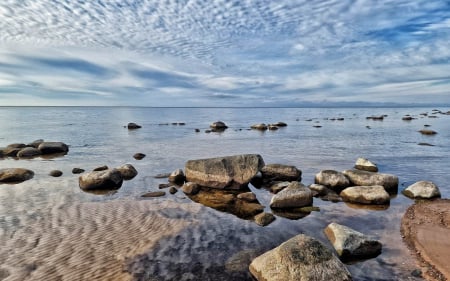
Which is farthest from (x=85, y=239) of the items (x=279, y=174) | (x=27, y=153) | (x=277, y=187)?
(x=27, y=153)

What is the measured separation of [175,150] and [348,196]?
20558 millimetres

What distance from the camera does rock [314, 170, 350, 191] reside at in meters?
16.5

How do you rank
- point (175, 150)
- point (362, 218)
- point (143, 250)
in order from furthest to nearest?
1. point (175, 150)
2. point (362, 218)
3. point (143, 250)

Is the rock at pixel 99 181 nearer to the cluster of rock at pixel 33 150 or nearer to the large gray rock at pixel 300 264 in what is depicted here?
the large gray rock at pixel 300 264

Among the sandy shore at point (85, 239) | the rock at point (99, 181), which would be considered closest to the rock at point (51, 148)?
the rock at point (99, 181)

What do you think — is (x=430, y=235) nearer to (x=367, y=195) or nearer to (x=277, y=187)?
(x=367, y=195)

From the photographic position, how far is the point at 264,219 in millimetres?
12359

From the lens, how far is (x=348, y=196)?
585 inches

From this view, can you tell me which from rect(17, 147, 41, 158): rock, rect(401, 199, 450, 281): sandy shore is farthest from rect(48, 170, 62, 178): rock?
rect(401, 199, 450, 281): sandy shore

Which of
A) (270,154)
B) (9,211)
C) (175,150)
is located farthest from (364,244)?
(175,150)

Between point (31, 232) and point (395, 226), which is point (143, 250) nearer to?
point (31, 232)

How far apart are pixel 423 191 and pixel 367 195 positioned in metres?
3.11

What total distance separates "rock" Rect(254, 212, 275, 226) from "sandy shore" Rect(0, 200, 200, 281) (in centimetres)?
269

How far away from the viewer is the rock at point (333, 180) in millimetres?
16547
